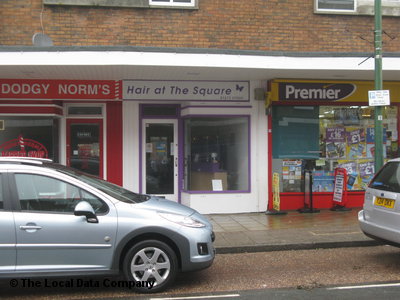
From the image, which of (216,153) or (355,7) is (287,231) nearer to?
(216,153)

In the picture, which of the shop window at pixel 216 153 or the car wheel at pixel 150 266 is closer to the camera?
the car wheel at pixel 150 266

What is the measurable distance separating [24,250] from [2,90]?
5927 mm

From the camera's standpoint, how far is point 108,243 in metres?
4.79

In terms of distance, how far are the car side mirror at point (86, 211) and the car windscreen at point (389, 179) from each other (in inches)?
161

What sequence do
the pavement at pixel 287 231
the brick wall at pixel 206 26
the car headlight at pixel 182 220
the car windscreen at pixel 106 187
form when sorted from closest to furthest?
1. the car headlight at pixel 182 220
2. the car windscreen at pixel 106 187
3. the pavement at pixel 287 231
4. the brick wall at pixel 206 26

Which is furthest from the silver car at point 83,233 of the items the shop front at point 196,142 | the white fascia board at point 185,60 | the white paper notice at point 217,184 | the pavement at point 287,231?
the white paper notice at point 217,184

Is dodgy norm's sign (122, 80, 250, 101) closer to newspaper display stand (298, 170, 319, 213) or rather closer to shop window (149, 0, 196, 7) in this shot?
shop window (149, 0, 196, 7)

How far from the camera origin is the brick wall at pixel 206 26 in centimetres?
942

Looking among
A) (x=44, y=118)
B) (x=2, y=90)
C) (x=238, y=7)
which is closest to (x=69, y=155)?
(x=44, y=118)

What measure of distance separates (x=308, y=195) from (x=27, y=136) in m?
6.88

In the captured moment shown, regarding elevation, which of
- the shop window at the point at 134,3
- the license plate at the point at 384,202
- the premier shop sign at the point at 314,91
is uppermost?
the shop window at the point at 134,3

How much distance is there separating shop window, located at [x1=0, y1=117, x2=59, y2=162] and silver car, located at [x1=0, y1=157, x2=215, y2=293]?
4780 mm

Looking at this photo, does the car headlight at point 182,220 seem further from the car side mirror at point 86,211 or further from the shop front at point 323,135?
the shop front at point 323,135

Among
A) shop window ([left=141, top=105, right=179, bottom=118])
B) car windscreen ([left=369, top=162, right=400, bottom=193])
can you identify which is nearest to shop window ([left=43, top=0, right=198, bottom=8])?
shop window ([left=141, top=105, right=179, bottom=118])
